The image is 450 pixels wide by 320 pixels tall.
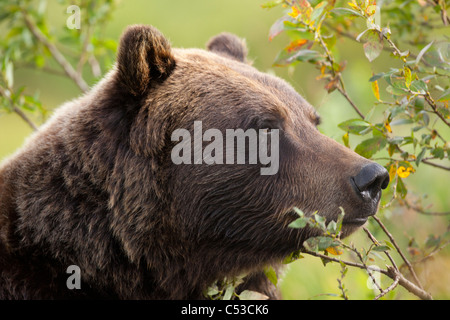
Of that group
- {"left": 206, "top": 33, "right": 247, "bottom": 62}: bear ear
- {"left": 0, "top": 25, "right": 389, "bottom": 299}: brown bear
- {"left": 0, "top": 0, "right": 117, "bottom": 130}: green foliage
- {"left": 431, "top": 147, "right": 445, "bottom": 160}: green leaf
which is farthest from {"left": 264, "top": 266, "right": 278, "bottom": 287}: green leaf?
{"left": 0, "top": 0, "right": 117, "bottom": 130}: green foliage

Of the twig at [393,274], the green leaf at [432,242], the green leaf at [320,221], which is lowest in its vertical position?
the green leaf at [432,242]

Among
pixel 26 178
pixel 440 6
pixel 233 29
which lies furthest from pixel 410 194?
pixel 233 29

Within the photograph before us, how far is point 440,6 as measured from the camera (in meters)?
4.29

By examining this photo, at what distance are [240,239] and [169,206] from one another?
1.54ft

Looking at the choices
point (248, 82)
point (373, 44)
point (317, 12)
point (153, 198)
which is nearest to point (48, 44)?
point (248, 82)

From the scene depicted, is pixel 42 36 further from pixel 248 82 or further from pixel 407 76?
pixel 407 76

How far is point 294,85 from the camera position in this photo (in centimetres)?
673

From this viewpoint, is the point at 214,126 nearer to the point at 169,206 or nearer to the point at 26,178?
the point at 169,206

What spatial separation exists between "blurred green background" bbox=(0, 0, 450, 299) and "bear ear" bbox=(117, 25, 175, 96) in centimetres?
100

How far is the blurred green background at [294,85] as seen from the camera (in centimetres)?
544

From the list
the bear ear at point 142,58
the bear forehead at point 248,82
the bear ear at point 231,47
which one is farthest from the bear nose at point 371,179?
the bear ear at point 231,47

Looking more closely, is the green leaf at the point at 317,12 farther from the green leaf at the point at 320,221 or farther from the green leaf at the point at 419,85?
the green leaf at the point at 320,221

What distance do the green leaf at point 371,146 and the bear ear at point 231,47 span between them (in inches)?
51.6

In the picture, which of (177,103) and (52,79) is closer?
(177,103)
